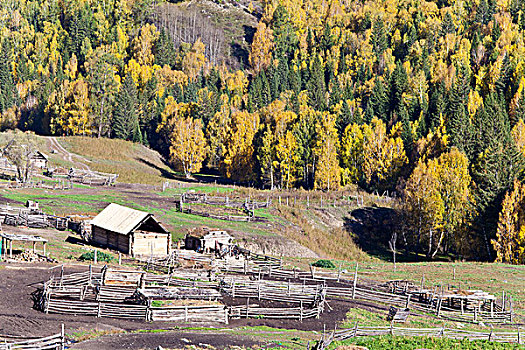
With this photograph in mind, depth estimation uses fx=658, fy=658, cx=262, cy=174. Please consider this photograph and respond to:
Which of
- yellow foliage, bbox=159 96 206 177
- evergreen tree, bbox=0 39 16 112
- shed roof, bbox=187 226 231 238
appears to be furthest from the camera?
evergreen tree, bbox=0 39 16 112

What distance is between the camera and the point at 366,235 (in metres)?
86.2

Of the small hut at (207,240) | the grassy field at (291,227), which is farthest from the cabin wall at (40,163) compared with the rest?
the small hut at (207,240)

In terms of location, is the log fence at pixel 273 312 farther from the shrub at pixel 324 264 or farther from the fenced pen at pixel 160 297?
the shrub at pixel 324 264

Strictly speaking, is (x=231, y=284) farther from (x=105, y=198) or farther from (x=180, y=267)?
(x=105, y=198)

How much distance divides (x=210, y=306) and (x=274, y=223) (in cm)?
4218

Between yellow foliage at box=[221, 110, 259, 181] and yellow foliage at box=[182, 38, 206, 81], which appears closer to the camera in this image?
yellow foliage at box=[221, 110, 259, 181]

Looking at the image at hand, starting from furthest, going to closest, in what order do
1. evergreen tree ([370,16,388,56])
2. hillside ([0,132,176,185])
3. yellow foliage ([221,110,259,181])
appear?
1. evergreen tree ([370,16,388,56])
2. yellow foliage ([221,110,259,181])
3. hillside ([0,132,176,185])

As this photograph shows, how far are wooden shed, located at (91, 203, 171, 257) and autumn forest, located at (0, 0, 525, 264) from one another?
1360 inches

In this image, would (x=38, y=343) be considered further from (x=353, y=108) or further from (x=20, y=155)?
(x=353, y=108)

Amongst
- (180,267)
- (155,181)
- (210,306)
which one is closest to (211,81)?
(155,181)

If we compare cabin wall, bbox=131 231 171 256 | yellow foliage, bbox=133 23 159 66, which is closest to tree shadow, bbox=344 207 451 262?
cabin wall, bbox=131 231 171 256

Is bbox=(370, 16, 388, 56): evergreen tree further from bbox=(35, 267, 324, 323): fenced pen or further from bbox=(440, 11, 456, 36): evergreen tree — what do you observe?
bbox=(35, 267, 324, 323): fenced pen

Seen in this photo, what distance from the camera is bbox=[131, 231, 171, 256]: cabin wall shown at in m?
57.6

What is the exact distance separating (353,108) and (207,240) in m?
89.3
